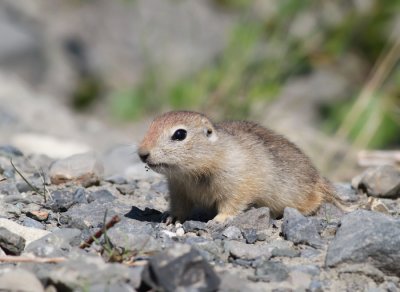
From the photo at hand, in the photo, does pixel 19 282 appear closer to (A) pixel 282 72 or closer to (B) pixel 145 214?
(B) pixel 145 214

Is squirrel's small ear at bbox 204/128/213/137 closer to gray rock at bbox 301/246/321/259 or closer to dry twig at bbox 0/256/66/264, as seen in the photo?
gray rock at bbox 301/246/321/259

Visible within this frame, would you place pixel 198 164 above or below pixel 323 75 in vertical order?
below

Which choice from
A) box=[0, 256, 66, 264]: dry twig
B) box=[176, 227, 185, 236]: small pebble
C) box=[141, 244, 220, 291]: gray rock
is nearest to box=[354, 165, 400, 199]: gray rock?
box=[176, 227, 185, 236]: small pebble

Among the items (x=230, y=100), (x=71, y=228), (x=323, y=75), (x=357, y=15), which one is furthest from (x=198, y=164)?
(x=323, y=75)

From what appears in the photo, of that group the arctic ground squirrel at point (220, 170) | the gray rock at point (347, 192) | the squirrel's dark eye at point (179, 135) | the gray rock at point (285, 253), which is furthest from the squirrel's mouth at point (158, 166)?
the gray rock at point (347, 192)

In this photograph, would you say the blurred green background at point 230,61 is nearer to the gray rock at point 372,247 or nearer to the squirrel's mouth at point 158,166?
the squirrel's mouth at point 158,166

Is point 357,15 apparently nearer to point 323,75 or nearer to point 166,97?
point 323,75

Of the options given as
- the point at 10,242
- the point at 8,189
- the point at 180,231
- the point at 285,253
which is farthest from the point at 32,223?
the point at 285,253
